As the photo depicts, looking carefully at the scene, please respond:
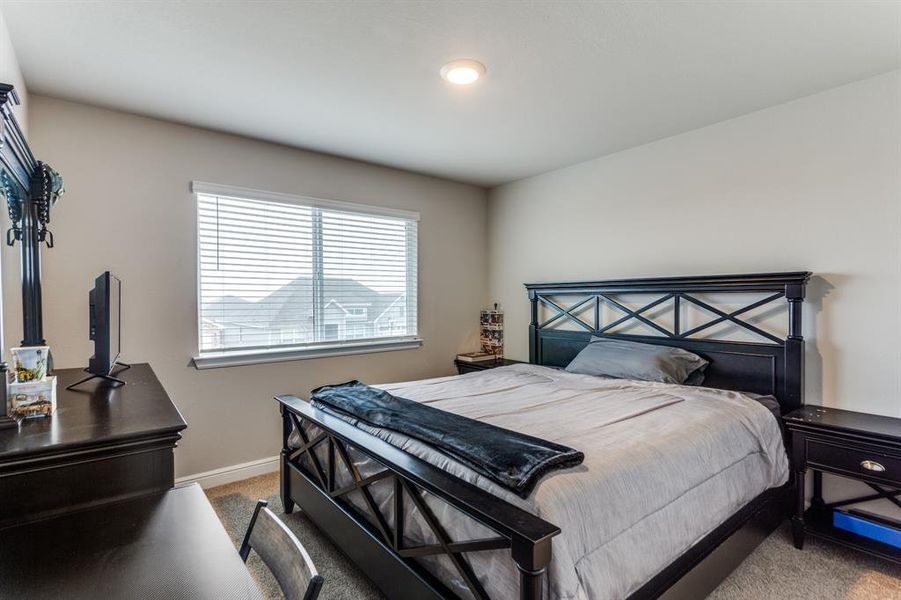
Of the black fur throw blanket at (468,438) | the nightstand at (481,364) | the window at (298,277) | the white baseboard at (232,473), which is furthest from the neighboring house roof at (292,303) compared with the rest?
the black fur throw blanket at (468,438)

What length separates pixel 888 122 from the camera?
2.39 metres

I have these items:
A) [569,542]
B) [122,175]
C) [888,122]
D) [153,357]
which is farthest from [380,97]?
[888,122]

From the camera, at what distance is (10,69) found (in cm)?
205

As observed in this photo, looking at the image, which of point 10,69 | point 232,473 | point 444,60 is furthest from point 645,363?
point 10,69

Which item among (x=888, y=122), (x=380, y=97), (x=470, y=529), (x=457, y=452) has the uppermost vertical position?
(x=380, y=97)

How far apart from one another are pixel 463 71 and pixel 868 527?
3.12 meters

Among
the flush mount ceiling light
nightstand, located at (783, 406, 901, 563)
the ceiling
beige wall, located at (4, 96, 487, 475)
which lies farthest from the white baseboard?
nightstand, located at (783, 406, 901, 563)

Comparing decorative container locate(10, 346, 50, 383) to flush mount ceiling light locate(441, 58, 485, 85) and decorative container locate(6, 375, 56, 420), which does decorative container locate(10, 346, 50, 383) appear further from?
flush mount ceiling light locate(441, 58, 485, 85)

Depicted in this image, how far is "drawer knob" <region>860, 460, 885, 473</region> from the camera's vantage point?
2.09 m

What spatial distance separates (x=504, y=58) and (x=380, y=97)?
0.80m

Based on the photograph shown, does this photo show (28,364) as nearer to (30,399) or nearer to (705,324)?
(30,399)

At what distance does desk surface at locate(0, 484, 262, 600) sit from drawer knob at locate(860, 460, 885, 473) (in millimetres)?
2683

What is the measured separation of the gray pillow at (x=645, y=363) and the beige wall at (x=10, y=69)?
134 inches

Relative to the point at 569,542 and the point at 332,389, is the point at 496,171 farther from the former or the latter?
the point at 569,542
